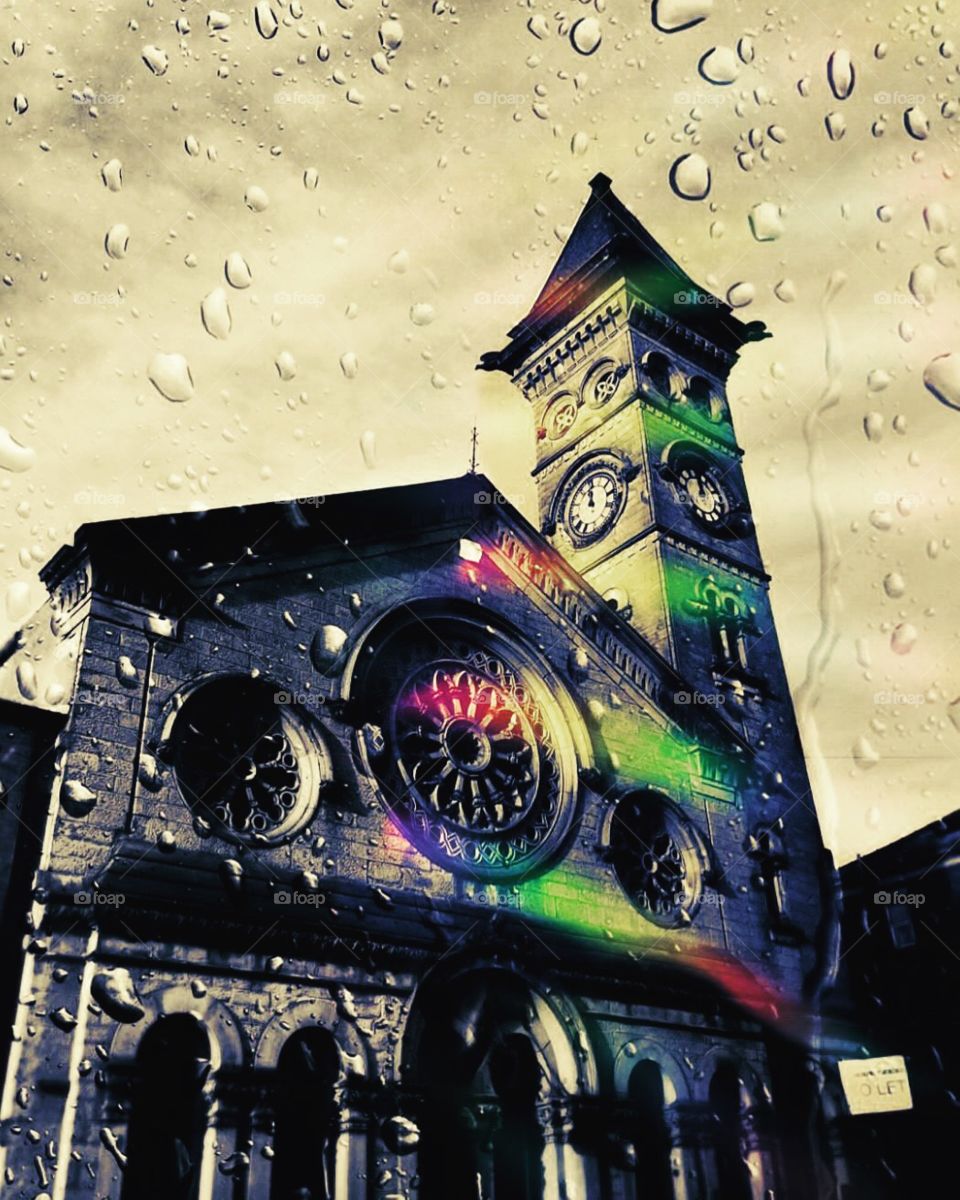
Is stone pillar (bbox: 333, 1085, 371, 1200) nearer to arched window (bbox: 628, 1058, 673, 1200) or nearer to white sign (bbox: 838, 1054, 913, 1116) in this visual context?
arched window (bbox: 628, 1058, 673, 1200)

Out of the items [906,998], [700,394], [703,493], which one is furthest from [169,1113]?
[700,394]

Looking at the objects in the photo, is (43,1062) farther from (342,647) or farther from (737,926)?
(737,926)

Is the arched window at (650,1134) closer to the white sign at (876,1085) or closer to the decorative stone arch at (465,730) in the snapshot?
the decorative stone arch at (465,730)

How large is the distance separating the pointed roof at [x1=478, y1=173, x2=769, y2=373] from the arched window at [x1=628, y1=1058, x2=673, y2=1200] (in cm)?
1954

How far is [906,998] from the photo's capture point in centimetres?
2002

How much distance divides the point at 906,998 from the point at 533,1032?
10.6m

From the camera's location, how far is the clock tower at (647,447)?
22.7m

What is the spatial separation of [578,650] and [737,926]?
5.43 m

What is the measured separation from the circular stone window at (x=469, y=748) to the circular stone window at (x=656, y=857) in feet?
4.42

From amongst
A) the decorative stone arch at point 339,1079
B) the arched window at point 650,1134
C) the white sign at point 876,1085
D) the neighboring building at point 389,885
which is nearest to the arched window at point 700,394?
the neighboring building at point 389,885

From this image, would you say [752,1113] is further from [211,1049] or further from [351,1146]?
[211,1049]

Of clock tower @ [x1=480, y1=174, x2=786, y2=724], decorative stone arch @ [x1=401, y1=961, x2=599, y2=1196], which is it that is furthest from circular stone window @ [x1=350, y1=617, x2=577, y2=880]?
clock tower @ [x1=480, y1=174, x2=786, y2=724]

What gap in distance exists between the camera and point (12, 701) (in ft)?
37.1

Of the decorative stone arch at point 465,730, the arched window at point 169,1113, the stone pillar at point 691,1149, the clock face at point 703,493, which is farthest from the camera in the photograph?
the clock face at point 703,493
